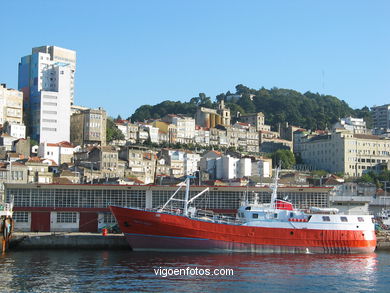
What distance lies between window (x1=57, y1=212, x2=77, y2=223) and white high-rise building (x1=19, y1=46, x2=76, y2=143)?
6329cm

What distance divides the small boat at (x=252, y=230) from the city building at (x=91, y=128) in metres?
72.1

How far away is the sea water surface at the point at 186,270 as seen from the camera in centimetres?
3158

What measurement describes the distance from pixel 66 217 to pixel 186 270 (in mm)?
18170

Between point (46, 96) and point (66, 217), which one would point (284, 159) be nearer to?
Result: point (46, 96)

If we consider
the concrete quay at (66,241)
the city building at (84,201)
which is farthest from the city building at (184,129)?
the concrete quay at (66,241)

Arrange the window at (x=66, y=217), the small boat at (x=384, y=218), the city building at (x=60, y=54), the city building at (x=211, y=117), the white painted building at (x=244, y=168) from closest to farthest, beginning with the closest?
1. the window at (x=66, y=217)
2. the small boat at (x=384, y=218)
3. the white painted building at (x=244, y=168)
4. the city building at (x=60, y=54)
5. the city building at (x=211, y=117)

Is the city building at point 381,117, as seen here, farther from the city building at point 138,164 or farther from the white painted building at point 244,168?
the city building at point 138,164

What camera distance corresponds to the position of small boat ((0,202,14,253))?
44.2 metres

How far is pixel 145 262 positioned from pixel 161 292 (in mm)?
9438

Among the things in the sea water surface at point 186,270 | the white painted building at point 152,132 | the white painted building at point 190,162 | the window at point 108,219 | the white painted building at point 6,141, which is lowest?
the sea water surface at point 186,270

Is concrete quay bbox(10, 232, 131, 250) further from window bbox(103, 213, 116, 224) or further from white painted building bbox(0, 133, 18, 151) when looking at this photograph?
white painted building bbox(0, 133, 18, 151)

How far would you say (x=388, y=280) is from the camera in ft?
114

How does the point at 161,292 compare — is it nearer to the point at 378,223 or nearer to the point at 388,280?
the point at 388,280

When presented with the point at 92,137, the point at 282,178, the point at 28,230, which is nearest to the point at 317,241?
the point at 28,230
